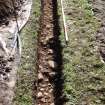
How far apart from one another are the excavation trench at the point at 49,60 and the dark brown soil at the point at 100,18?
1.17 meters

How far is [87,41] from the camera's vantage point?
858 cm

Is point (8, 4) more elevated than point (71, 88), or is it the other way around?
point (8, 4)

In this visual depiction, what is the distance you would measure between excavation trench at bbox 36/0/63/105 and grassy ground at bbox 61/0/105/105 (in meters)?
0.25

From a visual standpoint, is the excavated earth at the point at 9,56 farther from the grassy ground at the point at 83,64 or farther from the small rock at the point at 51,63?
the grassy ground at the point at 83,64

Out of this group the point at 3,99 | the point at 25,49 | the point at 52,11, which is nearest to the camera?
Result: the point at 3,99

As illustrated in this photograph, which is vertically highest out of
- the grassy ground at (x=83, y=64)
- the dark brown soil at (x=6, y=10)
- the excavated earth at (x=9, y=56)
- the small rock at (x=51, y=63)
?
the dark brown soil at (x=6, y=10)

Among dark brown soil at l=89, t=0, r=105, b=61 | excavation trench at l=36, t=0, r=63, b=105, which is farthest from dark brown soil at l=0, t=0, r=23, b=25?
dark brown soil at l=89, t=0, r=105, b=61

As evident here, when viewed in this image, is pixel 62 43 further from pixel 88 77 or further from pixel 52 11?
pixel 52 11

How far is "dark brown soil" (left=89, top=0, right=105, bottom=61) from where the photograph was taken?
8223 millimetres

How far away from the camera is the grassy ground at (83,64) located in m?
6.44

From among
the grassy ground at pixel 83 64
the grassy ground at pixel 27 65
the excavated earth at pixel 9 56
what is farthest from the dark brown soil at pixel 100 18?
the excavated earth at pixel 9 56

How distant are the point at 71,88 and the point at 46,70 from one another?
1.27 m

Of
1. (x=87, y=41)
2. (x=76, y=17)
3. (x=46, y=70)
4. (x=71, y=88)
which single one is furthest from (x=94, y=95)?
(x=76, y=17)

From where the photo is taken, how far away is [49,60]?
8.13 meters
